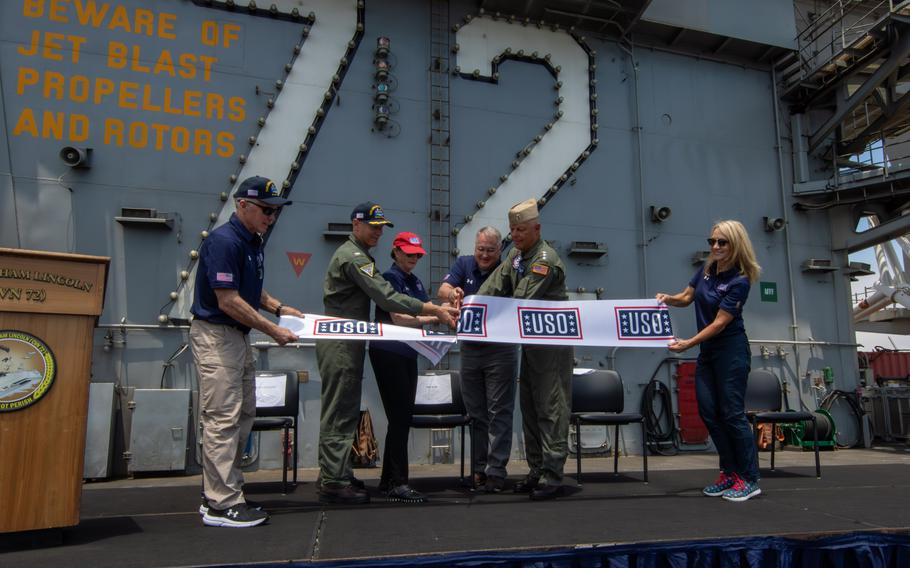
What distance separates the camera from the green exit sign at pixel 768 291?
25.8 feet

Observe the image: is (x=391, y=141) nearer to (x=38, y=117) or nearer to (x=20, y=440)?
(x=38, y=117)

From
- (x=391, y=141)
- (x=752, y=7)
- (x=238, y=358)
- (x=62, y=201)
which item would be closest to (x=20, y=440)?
(x=238, y=358)

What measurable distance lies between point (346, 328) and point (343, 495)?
957mm

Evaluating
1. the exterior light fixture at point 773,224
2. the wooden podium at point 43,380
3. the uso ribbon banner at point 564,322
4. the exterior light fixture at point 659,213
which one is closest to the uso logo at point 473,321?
the uso ribbon banner at point 564,322

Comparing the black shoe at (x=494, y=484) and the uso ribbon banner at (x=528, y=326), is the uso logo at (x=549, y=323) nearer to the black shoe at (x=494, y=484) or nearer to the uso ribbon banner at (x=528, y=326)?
the uso ribbon banner at (x=528, y=326)

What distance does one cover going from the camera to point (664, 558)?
241cm

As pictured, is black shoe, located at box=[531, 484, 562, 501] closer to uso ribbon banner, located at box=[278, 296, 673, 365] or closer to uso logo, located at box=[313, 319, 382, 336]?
uso ribbon banner, located at box=[278, 296, 673, 365]

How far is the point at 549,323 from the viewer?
369 cm

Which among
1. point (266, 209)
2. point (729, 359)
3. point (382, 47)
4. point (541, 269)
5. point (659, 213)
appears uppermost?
point (382, 47)

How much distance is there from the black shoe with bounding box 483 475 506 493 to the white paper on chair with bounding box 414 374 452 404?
95 cm

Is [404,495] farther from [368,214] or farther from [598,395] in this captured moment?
[598,395]

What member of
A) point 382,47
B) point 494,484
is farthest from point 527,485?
point 382,47

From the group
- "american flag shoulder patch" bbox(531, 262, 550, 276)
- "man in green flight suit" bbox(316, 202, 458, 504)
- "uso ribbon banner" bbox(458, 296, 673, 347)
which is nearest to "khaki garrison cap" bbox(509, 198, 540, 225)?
"american flag shoulder patch" bbox(531, 262, 550, 276)

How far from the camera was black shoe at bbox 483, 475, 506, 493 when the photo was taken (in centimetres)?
379
